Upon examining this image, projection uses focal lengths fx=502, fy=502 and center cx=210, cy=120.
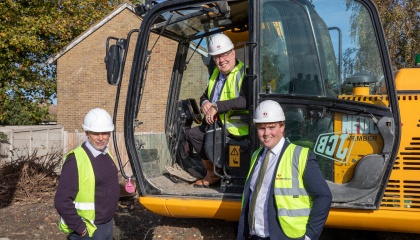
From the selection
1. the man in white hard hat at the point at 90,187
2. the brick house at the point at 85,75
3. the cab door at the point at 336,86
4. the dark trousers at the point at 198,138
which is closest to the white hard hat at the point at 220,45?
the cab door at the point at 336,86

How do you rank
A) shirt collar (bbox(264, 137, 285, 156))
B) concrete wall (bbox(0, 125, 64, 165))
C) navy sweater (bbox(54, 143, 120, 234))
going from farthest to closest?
concrete wall (bbox(0, 125, 64, 165)) → navy sweater (bbox(54, 143, 120, 234)) → shirt collar (bbox(264, 137, 285, 156))

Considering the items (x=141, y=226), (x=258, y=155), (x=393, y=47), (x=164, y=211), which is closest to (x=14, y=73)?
(x=393, y=47)

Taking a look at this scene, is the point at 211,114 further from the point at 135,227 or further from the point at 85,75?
the point at 85,75

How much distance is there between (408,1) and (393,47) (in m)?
1.64

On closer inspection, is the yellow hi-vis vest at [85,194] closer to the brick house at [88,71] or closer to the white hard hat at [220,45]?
the white hard hat at [220,45]

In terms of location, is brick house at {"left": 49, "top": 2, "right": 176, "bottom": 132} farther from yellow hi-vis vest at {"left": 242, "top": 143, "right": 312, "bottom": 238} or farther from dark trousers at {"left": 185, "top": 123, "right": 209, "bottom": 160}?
yellow hi-vis vest at {"left": 242, "top": 143, "right": 312, "bottom": 238}

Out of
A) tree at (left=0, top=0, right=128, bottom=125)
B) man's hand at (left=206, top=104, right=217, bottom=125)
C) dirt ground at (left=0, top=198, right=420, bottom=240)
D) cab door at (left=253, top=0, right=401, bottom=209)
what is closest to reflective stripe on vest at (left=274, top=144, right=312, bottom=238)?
cab door at (left=253, top=0, right=401, bottom=209)

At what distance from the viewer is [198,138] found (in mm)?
5172

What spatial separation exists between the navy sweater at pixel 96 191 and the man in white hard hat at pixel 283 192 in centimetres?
109

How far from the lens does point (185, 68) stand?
6.08 meters

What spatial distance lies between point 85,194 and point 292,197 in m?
1.48

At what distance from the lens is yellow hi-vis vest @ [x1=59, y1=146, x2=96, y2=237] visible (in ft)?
11.7

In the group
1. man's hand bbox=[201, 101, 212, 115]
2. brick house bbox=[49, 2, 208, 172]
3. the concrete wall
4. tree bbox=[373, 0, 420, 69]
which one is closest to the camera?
man's hand bbox=[201, 101, 212, 115]

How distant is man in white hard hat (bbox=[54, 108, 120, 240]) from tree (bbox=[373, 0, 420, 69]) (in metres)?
11.2
